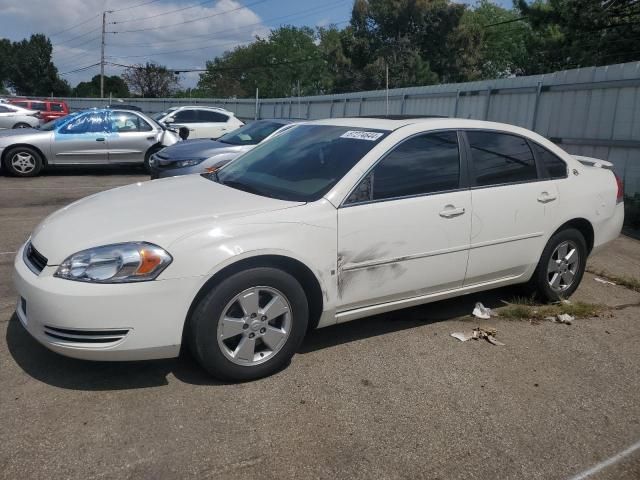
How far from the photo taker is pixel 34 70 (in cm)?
8150

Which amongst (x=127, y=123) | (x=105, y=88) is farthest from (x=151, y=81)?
(x=127, y=123)

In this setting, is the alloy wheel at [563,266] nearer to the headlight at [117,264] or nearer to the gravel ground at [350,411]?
the gravel ground at [350,411]

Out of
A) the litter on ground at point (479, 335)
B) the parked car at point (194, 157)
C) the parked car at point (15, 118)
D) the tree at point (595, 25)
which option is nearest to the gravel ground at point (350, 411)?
the litter on ground at point (479, 335)

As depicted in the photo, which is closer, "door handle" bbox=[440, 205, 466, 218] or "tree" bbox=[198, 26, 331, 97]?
"door handle" bbox=[440, 205, 466, 218]

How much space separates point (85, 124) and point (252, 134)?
14.1 ft

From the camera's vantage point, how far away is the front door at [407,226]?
3.81 m

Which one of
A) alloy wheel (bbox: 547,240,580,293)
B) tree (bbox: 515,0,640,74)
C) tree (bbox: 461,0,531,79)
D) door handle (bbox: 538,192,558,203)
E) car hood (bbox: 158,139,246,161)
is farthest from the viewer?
tree (bbox: 461,0,531,79)

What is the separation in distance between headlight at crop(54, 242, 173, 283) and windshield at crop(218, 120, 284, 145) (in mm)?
6800

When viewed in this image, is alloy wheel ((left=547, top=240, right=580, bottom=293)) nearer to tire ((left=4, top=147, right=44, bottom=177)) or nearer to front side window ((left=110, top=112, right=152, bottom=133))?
front side window ((left=110, top=112, right=152, bottom=133))

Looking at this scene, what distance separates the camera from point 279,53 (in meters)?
85.7

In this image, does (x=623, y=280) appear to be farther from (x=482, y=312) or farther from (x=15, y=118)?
(x=15, y=118)

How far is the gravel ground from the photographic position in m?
2.81

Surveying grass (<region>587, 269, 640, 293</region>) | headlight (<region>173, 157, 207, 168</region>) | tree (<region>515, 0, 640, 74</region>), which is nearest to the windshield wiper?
grass (<region>587, 269, 640, 293</region>)

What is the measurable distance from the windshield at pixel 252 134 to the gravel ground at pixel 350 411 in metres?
6.05
